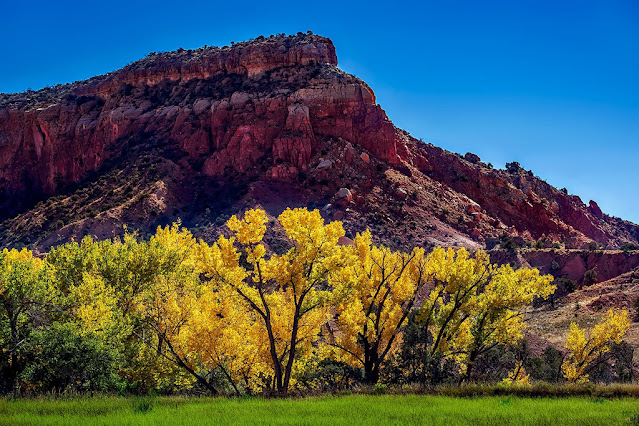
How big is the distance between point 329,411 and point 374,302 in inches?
330

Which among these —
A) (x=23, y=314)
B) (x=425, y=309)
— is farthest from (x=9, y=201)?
(x=425, y=309)

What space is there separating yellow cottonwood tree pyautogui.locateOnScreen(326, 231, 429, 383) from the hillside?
39009 millimetres

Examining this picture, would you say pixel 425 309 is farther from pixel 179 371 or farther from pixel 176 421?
pixel 176 421

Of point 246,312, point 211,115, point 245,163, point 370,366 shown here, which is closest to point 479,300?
point 370,366

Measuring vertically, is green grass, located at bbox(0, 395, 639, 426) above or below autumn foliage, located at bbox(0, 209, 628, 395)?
below

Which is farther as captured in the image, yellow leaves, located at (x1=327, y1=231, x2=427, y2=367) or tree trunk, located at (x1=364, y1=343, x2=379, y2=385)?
yellow leaves, located at (x1=327, y1=231, x2=427, y2=367)

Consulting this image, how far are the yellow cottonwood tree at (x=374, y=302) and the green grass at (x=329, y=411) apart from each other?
4944 millimetres

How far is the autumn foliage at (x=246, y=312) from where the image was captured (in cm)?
1564

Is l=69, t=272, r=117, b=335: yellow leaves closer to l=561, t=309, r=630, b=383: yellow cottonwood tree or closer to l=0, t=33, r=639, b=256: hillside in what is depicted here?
l=561, t=309, r=630, b=383: yellow cottonwood tree

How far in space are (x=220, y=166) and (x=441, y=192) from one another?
34.0 m

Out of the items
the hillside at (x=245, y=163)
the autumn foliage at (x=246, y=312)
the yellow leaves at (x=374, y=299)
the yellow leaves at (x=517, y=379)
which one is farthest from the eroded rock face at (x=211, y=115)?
the autumn foliage at (x=246, y=312)

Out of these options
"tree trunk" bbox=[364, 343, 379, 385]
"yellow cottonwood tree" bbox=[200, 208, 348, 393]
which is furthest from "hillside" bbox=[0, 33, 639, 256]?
"yellow cottonwood tree" bbox=[200, 208, 348, 393]

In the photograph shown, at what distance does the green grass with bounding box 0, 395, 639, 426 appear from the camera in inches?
431

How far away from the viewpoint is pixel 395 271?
20.8m
